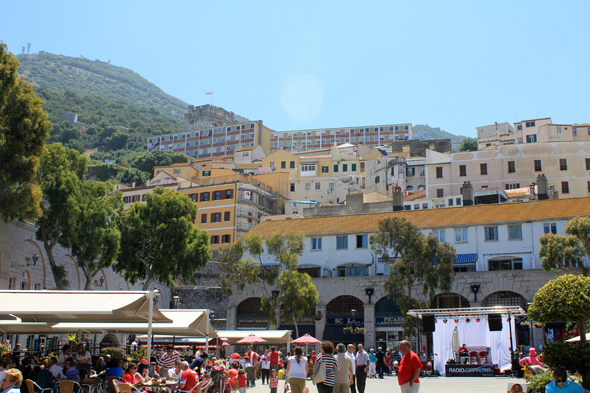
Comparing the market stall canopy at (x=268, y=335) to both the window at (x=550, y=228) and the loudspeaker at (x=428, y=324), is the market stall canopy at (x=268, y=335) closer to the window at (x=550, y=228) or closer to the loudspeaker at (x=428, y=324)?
the loudspeaker at (x=428, y=324)

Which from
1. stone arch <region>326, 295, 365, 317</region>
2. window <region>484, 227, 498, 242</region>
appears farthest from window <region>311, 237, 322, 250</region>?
window <region>484, 227, 498, 242</region>

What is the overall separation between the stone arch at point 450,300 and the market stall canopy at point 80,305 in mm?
28787

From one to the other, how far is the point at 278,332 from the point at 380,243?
1091 centimetres

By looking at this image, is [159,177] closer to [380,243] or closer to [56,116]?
[380,243]

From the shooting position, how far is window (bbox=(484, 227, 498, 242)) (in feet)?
138

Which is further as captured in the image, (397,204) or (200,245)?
(397,204)

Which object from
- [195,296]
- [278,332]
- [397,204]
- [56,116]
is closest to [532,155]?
[397,204]

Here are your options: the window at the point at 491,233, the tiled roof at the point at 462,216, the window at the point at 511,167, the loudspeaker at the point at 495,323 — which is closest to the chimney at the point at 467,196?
the tiled roof at the point at 462,216

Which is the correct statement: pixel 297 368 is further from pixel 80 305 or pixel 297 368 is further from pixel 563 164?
pixel 563 164

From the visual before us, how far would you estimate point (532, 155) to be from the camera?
210 feet

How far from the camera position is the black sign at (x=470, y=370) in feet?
91.5

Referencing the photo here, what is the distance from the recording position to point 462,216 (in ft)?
146

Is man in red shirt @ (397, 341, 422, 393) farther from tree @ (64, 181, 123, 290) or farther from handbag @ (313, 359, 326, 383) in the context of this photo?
tree @ (64, 181, 123, 290)

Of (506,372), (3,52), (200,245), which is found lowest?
(506,372)
